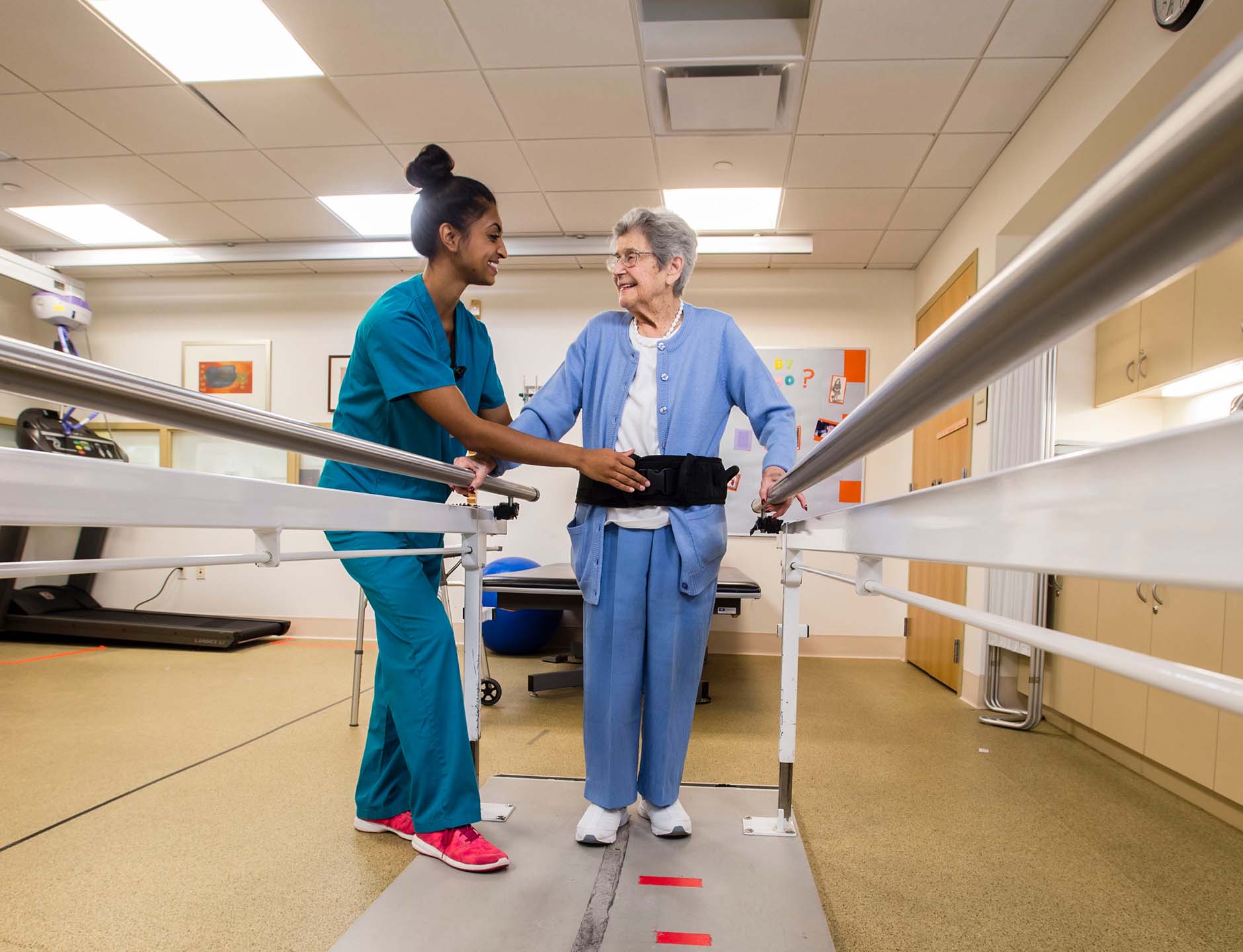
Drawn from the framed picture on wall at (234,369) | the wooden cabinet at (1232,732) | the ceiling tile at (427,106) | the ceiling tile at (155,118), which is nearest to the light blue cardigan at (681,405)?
the wooden cabinet at (1232,732)

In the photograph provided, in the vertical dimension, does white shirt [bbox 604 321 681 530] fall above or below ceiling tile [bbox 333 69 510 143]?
below

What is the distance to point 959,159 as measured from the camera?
3385 mm

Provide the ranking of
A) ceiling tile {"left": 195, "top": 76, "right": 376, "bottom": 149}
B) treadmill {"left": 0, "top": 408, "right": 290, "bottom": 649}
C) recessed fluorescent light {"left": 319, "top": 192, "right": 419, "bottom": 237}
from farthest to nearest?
treadmill {"left": 0, "top": 408, "right": 290, "bottom": 649} < recessed fluorescent light {"left": 319, "top": 192, "right": 419, "bottom": 237} < ceiling tile {"left": 195, "top": 76, "right": 376, "bottom": 149}

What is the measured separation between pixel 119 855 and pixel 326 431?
4.73 ft

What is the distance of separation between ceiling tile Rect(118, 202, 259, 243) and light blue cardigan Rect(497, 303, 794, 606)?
11.5 ft

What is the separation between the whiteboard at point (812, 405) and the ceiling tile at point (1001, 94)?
1.85 m

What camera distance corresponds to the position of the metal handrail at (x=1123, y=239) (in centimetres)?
26

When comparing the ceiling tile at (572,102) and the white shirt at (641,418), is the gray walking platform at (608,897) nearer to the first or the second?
the white shirt at (641,418)

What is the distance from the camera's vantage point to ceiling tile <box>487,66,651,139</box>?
2.91 metres

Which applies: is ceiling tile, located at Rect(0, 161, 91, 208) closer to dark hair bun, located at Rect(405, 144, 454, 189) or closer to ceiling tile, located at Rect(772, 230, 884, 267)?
dark hair bun, located at Rect(405, 144, 454, 189)

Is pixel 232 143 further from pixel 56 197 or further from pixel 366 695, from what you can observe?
pixel 366 695

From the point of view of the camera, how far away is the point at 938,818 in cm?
206

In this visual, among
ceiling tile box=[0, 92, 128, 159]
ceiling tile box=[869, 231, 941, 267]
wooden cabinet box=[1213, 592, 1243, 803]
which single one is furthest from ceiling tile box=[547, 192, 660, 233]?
wooden cabinet box=[1213, 592, 1243, 803]

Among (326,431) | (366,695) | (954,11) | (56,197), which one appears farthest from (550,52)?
(56,197)
